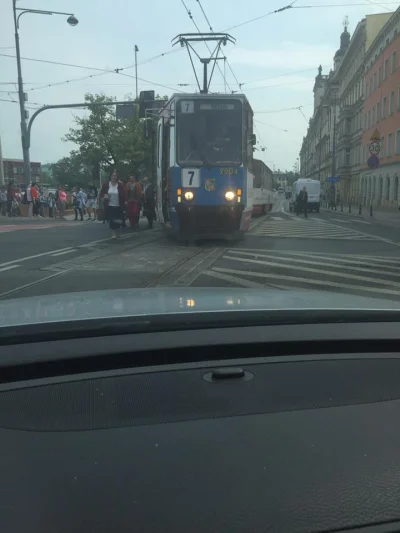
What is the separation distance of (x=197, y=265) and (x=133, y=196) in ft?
28.8

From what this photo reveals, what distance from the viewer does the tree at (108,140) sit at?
6253 cm

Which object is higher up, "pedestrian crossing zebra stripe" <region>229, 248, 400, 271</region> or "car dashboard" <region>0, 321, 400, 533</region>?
"car dashboard" <region>0, 321, 400, 533</region>

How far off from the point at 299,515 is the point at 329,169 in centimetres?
9228

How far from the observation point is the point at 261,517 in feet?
3.79

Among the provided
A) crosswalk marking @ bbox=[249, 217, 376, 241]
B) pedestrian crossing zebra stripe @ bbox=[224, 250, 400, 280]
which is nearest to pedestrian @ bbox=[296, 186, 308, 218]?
crosswalk marking @ bbox=[249, 217, 376, 241]

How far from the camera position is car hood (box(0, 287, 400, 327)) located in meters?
1.88

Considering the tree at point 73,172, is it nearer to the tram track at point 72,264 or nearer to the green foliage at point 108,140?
the green foliage at point 108,140

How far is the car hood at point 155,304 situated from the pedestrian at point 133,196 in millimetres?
14894

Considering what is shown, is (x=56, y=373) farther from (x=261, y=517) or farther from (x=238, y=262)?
(x=238, y=262)

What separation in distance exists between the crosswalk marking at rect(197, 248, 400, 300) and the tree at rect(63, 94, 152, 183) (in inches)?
2072

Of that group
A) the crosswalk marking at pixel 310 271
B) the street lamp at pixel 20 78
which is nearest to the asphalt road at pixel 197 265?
the crosswalk marking at pixel 310 271

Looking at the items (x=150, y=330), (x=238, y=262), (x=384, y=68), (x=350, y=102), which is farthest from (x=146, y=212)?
(x=350, y=102)

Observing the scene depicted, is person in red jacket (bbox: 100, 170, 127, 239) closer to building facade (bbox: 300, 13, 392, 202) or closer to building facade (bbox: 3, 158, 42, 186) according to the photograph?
building facade (bbox: 300, 13, 392, 202)

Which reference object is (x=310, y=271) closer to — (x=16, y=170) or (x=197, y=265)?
(x=197, y=265)
